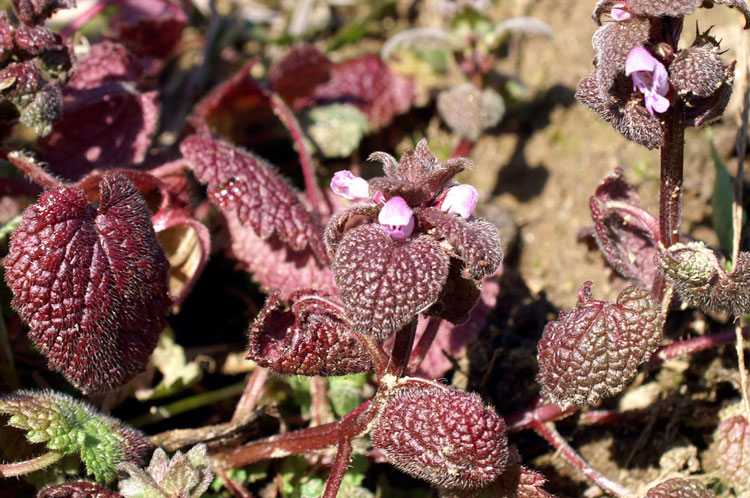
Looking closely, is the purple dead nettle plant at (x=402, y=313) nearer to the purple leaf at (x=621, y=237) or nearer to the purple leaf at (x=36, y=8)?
the purple leaf at (x=621, y=237)

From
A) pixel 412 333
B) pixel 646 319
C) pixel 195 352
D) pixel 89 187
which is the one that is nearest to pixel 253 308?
pixel 195 352

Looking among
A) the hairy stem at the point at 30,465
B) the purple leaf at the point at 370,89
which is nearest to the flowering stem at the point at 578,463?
the hairy stem at the point at 30,465

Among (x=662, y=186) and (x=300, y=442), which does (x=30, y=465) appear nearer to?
(x=300, y=442)

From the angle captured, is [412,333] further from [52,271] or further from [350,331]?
[52,271]

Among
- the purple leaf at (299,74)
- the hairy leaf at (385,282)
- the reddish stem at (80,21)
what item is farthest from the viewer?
the purple leaf at (299,74)

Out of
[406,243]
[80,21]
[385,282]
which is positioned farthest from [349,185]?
[80,21]

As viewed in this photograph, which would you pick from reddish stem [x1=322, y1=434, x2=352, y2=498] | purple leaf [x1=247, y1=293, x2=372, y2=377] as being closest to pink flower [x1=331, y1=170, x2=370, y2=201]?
purple leaf [x1=247, y1=293, x2=372, y2=377]

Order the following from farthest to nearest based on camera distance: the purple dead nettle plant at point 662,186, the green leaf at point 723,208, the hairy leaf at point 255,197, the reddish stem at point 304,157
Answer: the reddish stem at point 304,157 → the green leaf at point 723,208 → the hairy leaf at point 255,197 → the purple dead nettle plant at point 662,186

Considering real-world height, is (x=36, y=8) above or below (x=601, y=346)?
above
